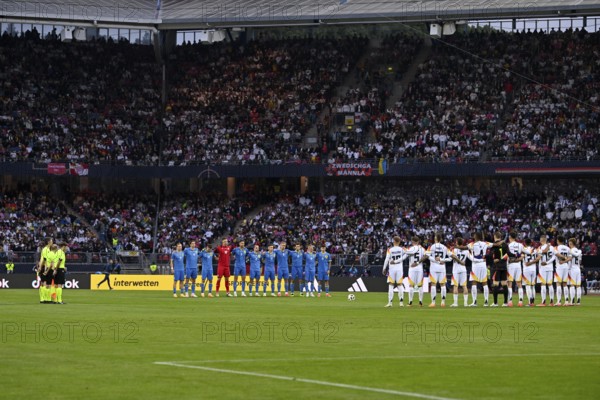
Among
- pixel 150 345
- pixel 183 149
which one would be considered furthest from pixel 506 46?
pixel 150 345

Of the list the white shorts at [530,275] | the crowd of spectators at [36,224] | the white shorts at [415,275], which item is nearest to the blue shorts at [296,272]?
the white shorts at [530,275]

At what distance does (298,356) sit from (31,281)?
44.3 metres

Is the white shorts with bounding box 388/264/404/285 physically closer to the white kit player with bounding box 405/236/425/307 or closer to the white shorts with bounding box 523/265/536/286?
the white kit player with bounding box 405/236/425/307

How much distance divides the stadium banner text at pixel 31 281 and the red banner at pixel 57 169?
12.5m

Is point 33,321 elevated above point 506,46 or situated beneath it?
situated beneath

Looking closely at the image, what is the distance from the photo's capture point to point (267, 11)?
69312 millimetres

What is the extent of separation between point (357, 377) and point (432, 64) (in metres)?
60.8

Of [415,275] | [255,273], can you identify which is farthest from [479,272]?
[255,273]

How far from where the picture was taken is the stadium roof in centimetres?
6444

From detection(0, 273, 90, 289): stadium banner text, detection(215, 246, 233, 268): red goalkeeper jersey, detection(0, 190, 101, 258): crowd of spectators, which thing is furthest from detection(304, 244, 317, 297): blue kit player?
detection(0, 190, 101, 258): crowd of spectators

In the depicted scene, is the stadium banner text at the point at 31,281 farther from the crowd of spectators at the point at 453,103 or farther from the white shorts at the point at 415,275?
the white shorts at the point at 415,275

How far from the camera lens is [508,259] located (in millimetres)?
37250

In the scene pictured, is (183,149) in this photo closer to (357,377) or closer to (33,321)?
(33,321)

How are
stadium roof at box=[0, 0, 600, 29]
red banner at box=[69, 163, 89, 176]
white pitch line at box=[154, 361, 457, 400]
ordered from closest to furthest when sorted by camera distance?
white pitch line at box=[154, 361, 457, 400]
stadium roof at box=[0, 0, 600, 29]
red banner at box=[69, 163, 89, 176]
